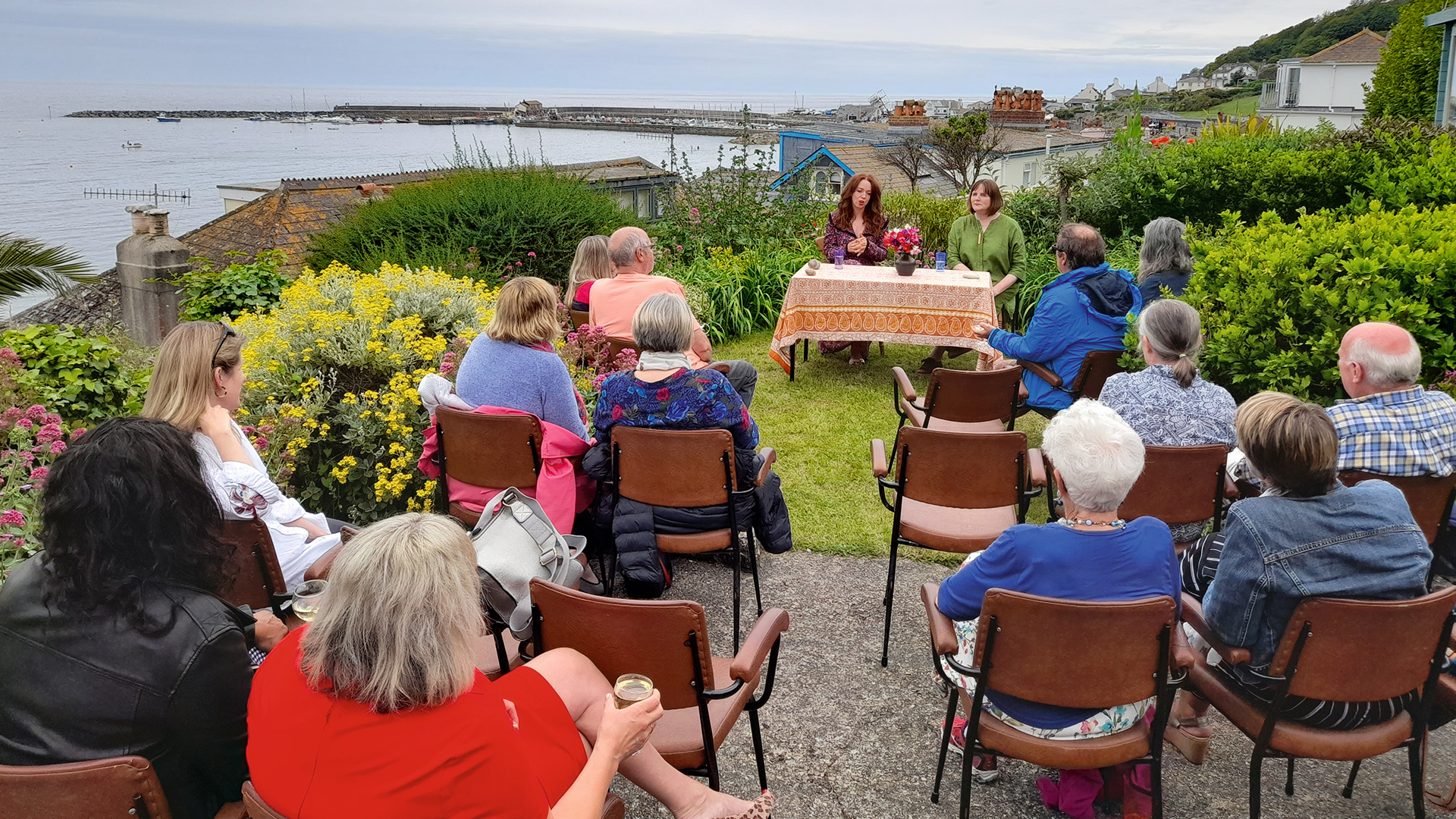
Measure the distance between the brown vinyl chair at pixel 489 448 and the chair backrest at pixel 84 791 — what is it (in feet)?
7.04

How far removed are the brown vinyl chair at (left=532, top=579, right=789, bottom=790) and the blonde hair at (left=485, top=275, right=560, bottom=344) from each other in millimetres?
1744

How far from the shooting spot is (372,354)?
5.00 m

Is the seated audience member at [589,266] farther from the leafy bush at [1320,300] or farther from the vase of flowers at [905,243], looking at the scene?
the leafy bush at [1320,300]

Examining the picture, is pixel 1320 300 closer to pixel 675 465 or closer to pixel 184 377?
pixel 675 465

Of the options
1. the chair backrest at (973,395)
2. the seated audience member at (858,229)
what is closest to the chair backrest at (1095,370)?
the chair backrest at (973,395)

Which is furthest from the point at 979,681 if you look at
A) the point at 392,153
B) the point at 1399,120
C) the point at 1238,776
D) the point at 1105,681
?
the point at 392,153

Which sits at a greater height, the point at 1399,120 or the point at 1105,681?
the point at 1399,120

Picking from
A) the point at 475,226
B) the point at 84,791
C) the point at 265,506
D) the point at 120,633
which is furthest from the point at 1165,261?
the point at 475,226

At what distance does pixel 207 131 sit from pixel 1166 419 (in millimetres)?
111708

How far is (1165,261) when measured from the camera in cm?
572

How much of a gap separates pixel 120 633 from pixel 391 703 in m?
0.69

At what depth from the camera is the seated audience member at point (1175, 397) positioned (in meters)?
3.65

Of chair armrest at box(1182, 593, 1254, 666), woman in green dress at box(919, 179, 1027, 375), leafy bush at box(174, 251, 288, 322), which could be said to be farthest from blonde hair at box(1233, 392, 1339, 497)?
leafy bush at box(174, 251, 288, 322)

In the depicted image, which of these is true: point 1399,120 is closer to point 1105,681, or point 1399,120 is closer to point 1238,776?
point 1238,776
